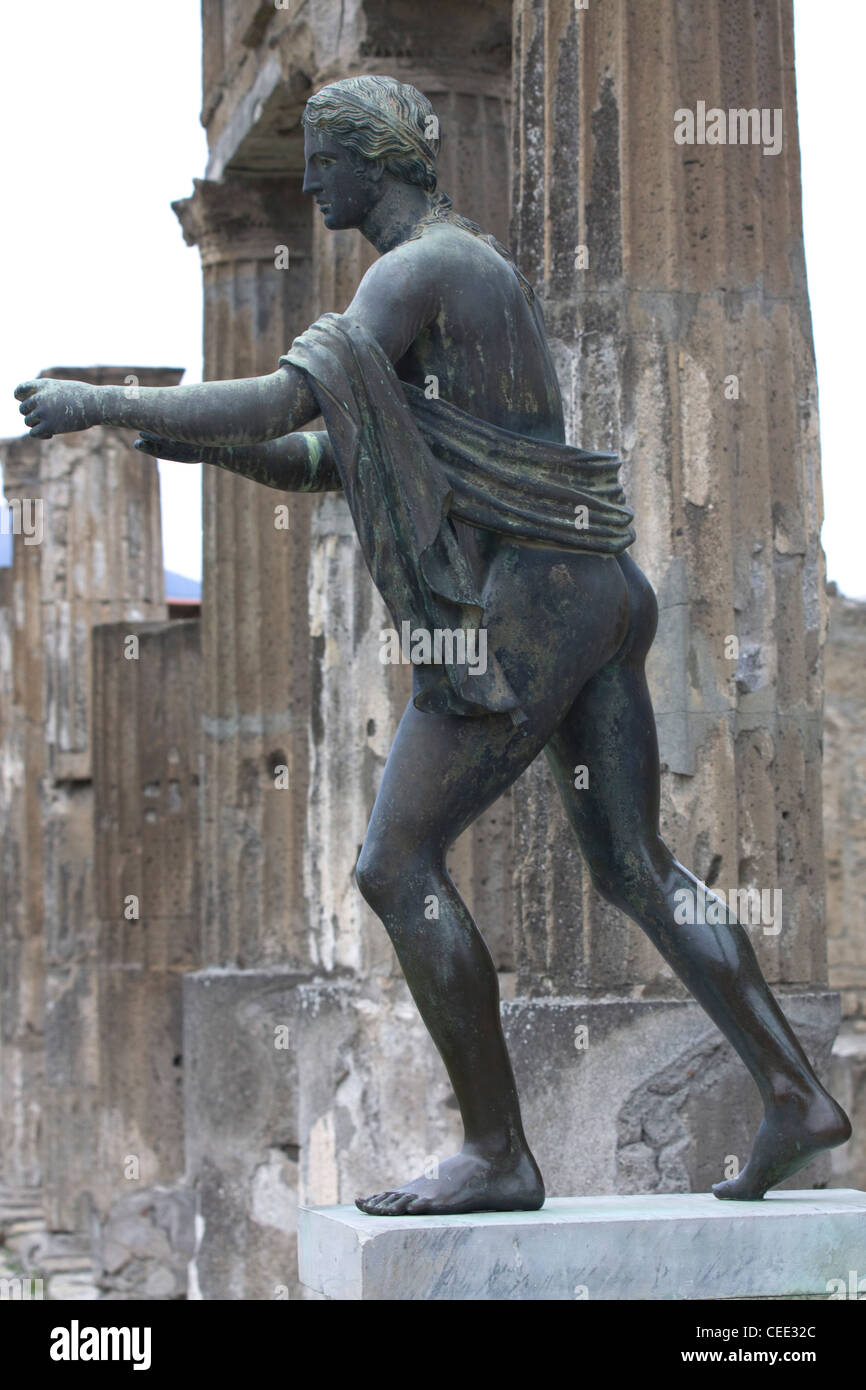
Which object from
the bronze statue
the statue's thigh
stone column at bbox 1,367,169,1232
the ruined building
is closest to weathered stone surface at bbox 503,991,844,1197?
the ruined building

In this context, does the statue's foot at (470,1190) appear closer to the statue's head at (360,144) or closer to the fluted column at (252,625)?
the statue's head at (360,144)

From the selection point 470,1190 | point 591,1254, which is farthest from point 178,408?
point 591,1254

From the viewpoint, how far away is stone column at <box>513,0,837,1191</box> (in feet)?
22.3

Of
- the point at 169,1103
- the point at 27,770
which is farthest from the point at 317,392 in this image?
the point at 27,770

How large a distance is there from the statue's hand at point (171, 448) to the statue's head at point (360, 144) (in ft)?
2.05

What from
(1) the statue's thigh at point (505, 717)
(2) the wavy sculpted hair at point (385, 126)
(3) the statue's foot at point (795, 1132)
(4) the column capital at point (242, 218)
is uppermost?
(4) the column capital at point (242, 218)

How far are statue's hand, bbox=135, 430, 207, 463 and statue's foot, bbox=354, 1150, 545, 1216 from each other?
1465 mm

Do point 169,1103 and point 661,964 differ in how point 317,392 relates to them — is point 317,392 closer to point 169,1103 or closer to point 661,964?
point 661,964

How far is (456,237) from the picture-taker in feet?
15.4

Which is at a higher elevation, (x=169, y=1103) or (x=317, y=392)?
(x=317, y=392)

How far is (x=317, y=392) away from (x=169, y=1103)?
11179mm

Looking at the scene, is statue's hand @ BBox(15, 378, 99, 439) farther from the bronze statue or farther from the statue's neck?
the statue's neck

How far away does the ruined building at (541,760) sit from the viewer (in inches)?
267

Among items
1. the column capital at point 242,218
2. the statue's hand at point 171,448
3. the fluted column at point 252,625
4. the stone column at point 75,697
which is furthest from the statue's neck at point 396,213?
the stone column at point 75,697
